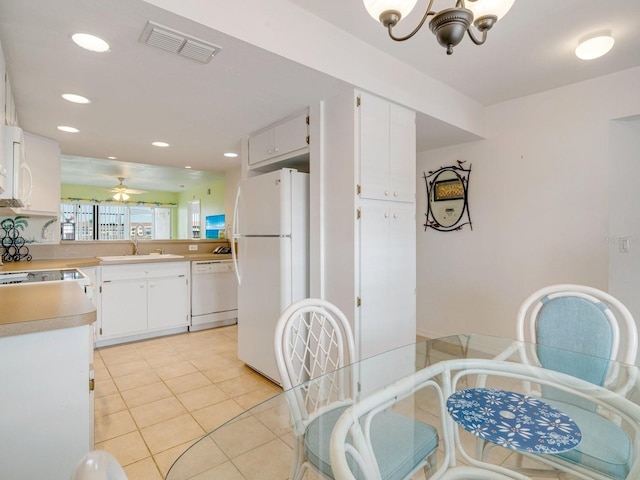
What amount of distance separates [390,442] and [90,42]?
2.28m

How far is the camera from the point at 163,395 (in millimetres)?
2547

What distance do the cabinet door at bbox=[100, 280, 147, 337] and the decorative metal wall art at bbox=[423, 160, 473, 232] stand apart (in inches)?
128

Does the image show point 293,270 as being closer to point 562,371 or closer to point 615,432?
point 562,371

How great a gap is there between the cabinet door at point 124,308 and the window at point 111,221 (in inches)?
163

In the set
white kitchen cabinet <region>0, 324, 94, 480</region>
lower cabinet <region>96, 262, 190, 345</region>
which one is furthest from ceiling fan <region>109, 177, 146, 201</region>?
white kitchen cabinet <region>0, 324, 94, 480</region>

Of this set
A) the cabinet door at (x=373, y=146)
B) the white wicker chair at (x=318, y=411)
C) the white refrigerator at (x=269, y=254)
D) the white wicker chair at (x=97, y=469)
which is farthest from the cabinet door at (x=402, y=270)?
the white wicker chair at (x=97, y=469)

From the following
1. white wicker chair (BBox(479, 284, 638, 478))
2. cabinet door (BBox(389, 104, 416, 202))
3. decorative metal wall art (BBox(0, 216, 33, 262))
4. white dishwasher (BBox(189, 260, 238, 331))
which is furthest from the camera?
white dishwasher (BBox(189, 260, 238, 331))

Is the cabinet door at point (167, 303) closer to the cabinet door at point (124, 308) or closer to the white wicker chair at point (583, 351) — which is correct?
the cabinet door at point (124, 308)

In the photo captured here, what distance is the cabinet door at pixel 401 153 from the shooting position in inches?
96.7

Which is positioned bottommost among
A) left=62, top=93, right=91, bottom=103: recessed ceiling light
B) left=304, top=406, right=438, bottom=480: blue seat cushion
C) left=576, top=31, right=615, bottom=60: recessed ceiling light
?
left=304, top=406, right=438, bottom=480: blue seat cushion

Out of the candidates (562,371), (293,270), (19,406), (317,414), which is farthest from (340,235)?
(19,406)

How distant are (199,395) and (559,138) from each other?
3532 millimetres

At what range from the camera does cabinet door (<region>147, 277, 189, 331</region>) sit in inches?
150

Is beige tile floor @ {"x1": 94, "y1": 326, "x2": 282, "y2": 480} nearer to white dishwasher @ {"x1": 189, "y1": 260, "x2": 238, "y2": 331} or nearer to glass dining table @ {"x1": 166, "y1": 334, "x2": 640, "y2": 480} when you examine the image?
white dishwasher @ {"x1": 189, "y1": 260, "x2": 238, "y2": 331}
